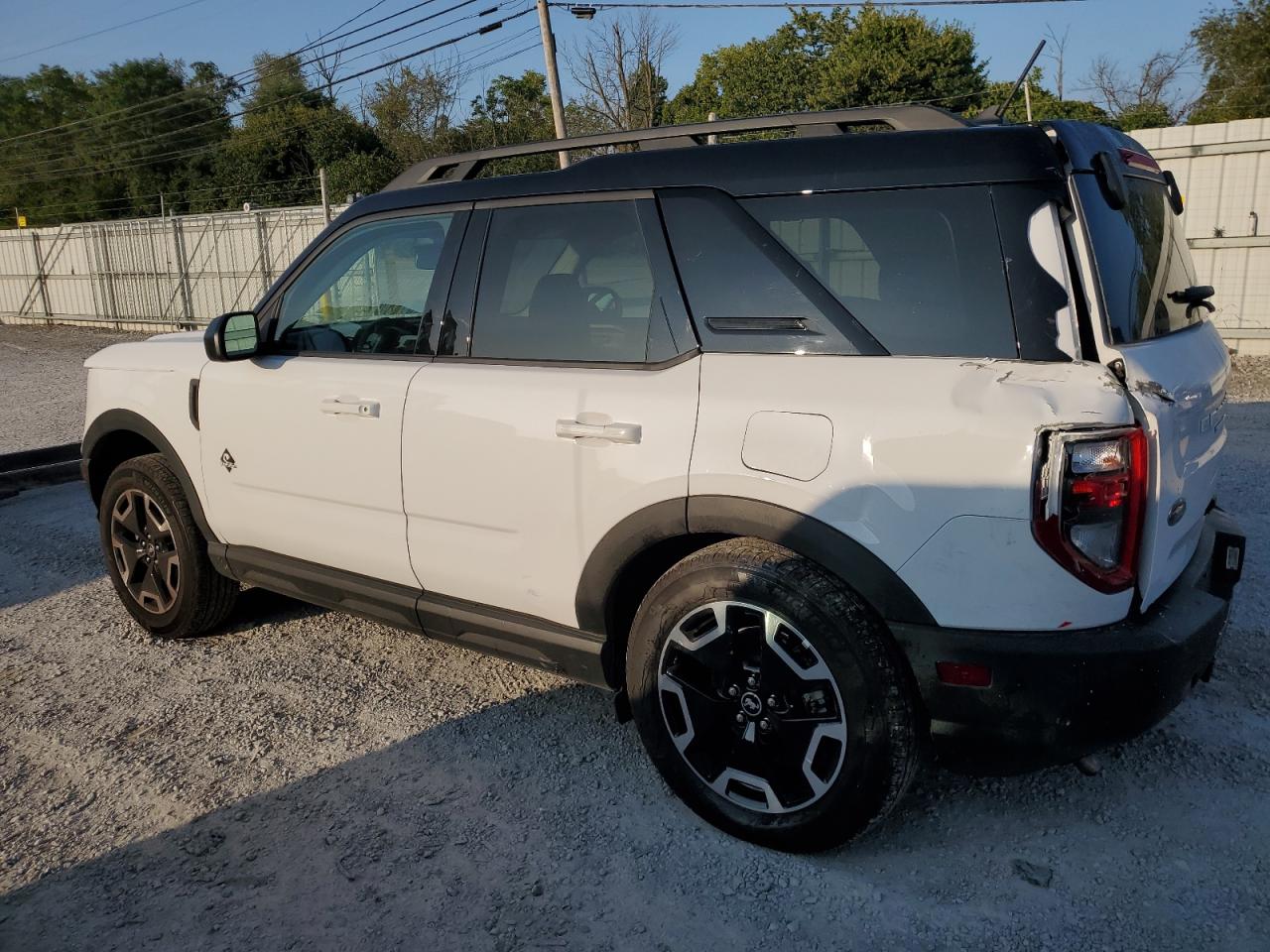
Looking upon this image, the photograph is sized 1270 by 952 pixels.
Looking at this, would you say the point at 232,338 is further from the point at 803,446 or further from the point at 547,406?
the point at 803,446

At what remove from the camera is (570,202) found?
3.25 metres

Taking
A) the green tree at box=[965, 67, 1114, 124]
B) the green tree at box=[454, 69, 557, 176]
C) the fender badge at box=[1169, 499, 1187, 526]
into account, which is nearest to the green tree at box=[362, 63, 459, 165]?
the green tree at box=[454, 69, 557, 176]

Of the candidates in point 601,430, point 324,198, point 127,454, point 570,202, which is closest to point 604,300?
point 570,202

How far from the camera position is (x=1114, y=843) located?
112 inches

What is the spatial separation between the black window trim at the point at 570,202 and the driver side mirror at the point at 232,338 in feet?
3.23

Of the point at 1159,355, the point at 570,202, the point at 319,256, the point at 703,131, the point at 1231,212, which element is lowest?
the point at 1159,355

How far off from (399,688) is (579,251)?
1937mm

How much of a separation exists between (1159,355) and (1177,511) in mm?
418

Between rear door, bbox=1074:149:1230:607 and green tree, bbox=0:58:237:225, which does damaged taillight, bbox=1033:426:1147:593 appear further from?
green tree, bbox=0:58:237:225

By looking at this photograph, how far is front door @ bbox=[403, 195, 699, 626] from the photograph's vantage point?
9.58 feet

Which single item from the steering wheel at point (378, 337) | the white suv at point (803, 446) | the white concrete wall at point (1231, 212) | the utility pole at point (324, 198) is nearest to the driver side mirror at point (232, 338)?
the white suv at point (803, 446)

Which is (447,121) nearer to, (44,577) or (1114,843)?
(44,577)

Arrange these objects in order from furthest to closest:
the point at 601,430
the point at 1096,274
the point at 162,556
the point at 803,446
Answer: the point at 162,556 → the point at 601,430 → the point at 803,446 → the point at 1096,274

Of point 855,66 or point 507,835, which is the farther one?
point 855,66
